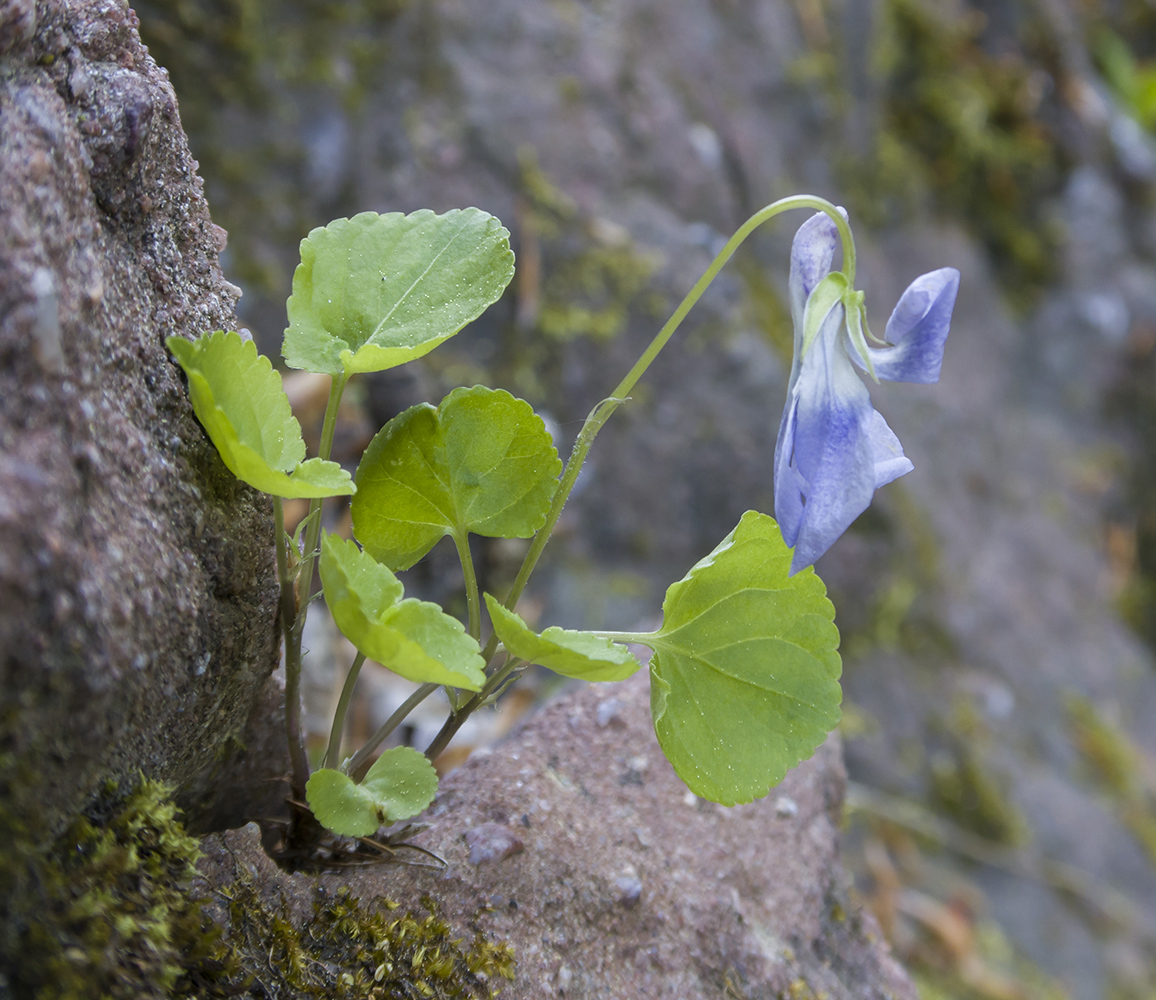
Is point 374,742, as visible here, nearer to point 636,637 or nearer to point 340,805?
point 340,805

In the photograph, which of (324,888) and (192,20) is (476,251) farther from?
(192,20)

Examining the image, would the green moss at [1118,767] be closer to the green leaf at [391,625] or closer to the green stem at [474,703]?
the green stem at [474,703]

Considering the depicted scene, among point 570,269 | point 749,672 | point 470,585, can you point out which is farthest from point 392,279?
point 570,269


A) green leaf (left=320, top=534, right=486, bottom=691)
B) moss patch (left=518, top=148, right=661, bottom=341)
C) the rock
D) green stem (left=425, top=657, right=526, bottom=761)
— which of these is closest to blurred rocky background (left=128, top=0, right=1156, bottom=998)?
moss patch (left=518, top=148, right=661, bottom=341)

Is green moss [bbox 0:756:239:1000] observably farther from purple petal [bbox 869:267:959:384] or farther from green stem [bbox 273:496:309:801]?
purple petal [bbox 869:267:959:384]

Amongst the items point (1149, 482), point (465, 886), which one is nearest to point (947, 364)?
point (1149, 482)

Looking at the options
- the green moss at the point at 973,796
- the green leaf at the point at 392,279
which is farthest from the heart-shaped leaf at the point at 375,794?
the green moss at the point at 973,796
